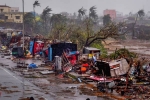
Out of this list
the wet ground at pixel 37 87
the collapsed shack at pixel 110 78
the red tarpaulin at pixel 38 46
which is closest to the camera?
the wet ground at pixel 37 87

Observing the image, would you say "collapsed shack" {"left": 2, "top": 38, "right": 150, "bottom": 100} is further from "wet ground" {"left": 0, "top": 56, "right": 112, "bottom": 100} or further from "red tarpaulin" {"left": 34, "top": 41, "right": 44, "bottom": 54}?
"red tarpaulin" {"left": 34, "top": 41, "right": 44, "bottom": 54}

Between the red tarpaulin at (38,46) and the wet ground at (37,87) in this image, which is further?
the red tarpaulin at (38,46)

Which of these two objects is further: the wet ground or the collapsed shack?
the collapsed shack

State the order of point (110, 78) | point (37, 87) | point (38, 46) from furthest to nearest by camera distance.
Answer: point (38, 46) → point (110, 78) → point (37, 87)

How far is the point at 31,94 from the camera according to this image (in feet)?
53.1

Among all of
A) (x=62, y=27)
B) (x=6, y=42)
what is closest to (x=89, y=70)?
(x=62, y=27)

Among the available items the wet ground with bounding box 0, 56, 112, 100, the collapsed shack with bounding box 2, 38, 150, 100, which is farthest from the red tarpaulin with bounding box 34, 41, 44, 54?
the wet ground with bounding box 0, 56, 112, 100

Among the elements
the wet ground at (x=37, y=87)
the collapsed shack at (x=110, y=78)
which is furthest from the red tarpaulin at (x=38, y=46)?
the wet ground at (x=37, y=87)

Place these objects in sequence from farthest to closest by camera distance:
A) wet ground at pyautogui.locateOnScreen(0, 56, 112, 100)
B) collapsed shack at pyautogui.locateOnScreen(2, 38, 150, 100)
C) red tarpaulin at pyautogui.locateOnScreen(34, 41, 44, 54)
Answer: red tarpaulin at pyautogui.locateOnScreen(34, 41, 44, 54) → collapsed shack at pyautogui.locateOnScreen(2, 38, 150, 100) → wet ground at pyautogui.locateOnScreen(0, 56, 112, 100)

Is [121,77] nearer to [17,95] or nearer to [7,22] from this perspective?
[17,95]

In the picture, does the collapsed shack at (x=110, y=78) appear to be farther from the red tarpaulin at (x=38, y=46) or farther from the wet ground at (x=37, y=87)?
the red tarpaulin at (x=38, y=46)

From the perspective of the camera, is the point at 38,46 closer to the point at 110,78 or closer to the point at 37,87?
the point at 110,78

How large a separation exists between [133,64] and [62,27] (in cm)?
2291

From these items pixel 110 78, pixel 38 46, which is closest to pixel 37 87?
pixel 110 78
